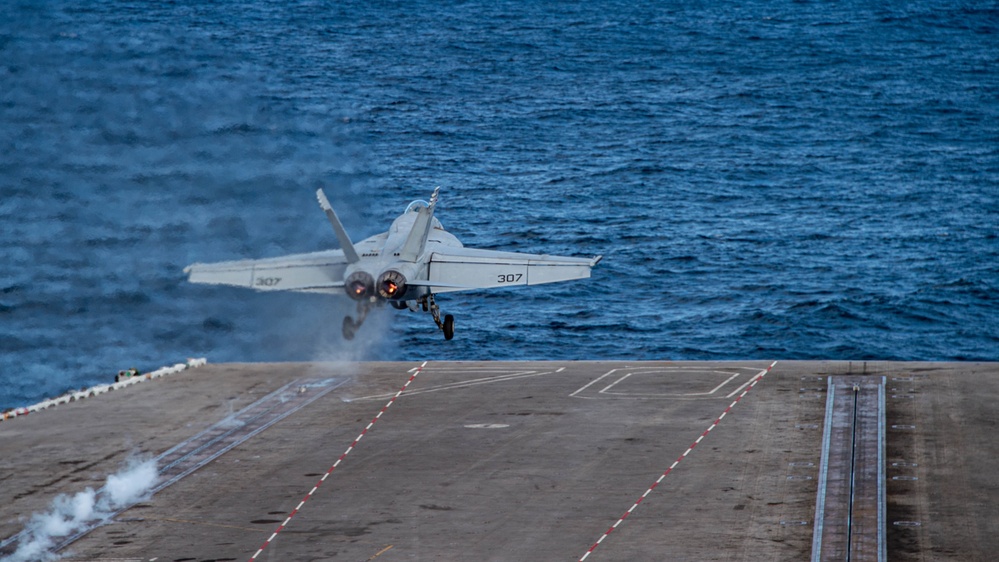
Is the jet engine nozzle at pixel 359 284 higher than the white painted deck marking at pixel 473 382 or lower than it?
higher

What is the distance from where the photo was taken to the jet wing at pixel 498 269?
209ft

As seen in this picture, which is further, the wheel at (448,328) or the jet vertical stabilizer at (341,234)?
the wheel at (448,328)

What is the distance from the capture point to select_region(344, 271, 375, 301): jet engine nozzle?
5984cm

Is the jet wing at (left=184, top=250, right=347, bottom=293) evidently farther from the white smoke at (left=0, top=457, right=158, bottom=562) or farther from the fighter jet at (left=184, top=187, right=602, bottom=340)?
the white smoke at (left=0, top=457, right=158, bottom=562)

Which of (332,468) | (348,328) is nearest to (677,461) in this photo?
(332,468)

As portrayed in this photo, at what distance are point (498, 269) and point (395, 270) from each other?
670 cm

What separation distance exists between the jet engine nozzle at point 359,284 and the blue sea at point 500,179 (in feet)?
94.7

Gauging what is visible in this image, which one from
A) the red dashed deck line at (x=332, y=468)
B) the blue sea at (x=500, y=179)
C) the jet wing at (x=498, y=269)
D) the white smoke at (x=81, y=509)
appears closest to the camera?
the white smoke at (x=81, y=509)

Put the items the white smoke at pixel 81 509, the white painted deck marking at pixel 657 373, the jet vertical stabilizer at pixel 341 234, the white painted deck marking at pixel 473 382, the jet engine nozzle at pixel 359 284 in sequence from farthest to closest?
1. the white painted deck marking at pixel 473 382
2. the white painted deck marking at pixel 657 373
3. the jet engine nozzle at pixel 359 284
4. the jet vertical stabilizer at pixel 341 234
5. the white smoke at pixel 81 509

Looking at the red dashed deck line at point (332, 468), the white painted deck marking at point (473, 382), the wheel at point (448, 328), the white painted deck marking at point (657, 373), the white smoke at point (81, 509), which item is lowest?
the white painted deck marking at point (657, 373)

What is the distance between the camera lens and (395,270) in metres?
60.8

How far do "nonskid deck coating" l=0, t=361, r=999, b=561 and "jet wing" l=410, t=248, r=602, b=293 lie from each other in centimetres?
1005

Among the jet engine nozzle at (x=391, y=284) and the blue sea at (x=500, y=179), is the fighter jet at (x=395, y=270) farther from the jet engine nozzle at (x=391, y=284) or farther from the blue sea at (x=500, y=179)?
the blue sea at (x=500, y=179)

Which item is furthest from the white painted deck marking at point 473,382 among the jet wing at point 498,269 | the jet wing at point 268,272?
the jet wing at point 268,272
